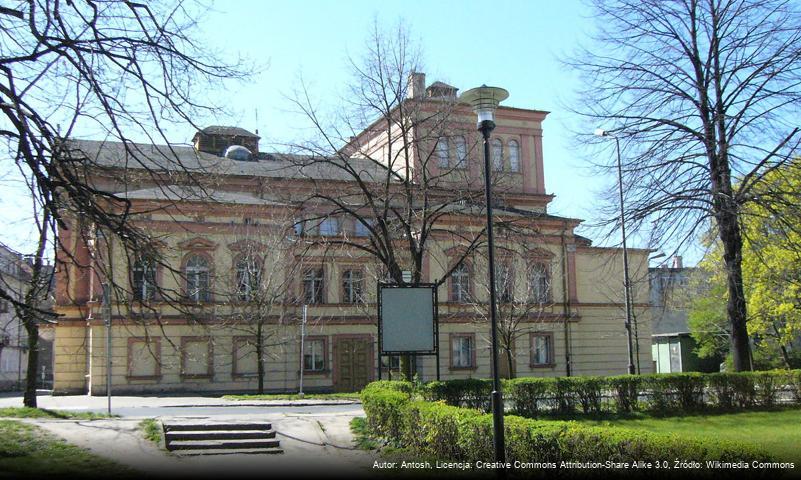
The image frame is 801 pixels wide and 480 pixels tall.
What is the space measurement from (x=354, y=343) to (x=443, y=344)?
4943mm

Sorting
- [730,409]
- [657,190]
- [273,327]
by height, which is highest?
[657,190]

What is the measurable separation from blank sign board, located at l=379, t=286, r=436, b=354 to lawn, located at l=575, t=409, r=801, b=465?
5839mm

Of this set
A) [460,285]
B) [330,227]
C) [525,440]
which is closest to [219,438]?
[525,440]

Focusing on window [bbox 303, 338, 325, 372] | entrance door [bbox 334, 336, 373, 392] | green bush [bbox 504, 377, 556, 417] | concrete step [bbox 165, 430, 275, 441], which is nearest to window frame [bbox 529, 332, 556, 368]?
entrance door [bbox 334, 336, 373, 392]

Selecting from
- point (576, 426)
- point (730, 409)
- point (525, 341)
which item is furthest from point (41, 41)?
point (525, 341)

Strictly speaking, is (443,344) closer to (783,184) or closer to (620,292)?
(620,292)

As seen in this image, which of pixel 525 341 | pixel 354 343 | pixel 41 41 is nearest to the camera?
pixel 41 41

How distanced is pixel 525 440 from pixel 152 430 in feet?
25.2

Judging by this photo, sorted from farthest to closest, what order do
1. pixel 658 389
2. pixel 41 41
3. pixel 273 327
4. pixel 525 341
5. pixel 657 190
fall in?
pixel 525 341 < pixel 273 327 < pixel 658 389 < pixel 657 190 < pixel 41 41

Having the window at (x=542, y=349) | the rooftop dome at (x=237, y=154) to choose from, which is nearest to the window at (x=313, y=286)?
the rooftop dome at (x=237, y=154)

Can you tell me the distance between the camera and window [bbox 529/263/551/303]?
123 ft

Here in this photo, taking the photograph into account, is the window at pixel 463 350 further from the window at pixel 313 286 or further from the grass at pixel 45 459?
the grass at pixel 45 459

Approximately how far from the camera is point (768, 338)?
39375 mm

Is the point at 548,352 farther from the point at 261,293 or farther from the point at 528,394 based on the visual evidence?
the point at 528,394
